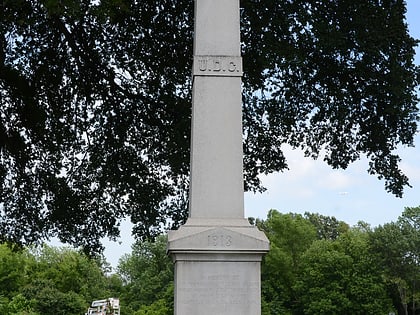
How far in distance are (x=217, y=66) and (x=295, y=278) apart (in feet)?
119

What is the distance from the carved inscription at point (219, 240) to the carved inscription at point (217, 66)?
1.98 m

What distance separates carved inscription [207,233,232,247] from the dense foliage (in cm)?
2979

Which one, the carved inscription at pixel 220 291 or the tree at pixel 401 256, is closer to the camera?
the carved inscription at pixel 220 291

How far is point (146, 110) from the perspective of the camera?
1342 centimetres

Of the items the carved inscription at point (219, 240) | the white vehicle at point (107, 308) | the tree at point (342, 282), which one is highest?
the tree at point (342, 282)

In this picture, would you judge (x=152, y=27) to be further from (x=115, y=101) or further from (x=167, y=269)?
(x=167, y=269)

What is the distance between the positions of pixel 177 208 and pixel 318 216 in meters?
62.1

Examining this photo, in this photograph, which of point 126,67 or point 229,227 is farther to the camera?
point 126,67

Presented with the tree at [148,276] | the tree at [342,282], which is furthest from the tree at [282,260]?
the tree at [148,276]

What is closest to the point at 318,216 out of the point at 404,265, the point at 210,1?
the point at 404,265

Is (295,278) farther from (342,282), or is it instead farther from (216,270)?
(216,270)

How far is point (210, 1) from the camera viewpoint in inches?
293

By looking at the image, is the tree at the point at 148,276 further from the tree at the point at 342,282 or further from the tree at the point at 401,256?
the tree at the point at 401,256

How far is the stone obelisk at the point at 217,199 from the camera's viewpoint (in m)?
6.10
